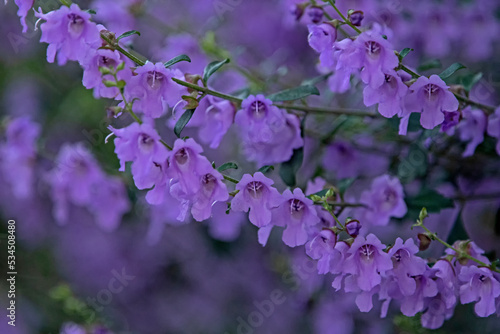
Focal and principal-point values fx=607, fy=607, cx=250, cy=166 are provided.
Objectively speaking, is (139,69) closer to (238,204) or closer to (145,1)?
(238,204)

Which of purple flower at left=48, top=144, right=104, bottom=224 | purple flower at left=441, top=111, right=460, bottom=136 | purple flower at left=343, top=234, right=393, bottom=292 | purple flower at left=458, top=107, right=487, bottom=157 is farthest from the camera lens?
purple flower at left=48, top=144, right=104, bottom=224

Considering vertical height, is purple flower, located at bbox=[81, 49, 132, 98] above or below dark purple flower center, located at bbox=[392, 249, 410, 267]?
above

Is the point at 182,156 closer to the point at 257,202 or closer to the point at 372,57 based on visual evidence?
the point at 257,202

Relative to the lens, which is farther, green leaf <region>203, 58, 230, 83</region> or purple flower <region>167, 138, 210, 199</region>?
green leaf <region>203, 58, 230, 83</region>

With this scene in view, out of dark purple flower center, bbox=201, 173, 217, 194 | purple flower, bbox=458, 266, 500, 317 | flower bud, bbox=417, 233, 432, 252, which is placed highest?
dark purple flower center, bbox=201, 173, 217, 194

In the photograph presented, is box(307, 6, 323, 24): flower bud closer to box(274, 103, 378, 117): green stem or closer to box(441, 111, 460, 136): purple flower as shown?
box(274, 103, 378, 117): green stem

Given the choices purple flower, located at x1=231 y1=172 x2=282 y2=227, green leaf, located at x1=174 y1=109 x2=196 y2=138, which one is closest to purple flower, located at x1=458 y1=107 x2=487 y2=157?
purple flower, located at x1=231 y1=172 x2=282 y2=227

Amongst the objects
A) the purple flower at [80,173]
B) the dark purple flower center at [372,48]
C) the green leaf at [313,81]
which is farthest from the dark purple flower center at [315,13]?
the purple flower at [80,173]
